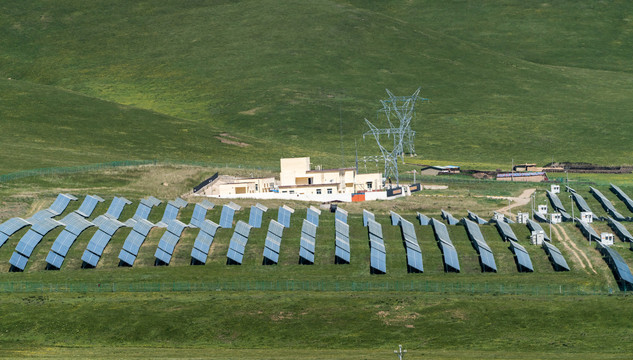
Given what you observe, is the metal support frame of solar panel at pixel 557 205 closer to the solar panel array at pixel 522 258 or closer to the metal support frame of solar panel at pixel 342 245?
the solar panel array at pixel 522 258

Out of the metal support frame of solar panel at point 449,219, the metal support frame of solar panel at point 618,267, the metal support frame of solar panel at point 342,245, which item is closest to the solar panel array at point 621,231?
the metal support frame of solar panel at point 618,267

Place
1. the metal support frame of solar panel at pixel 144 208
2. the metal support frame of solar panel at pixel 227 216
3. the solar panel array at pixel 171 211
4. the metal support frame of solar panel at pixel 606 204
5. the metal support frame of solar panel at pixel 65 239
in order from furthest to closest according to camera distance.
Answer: the metal support frame of solar panel at pixel 606 204 → the metal support frame of solar panel at pixel 144 208 → the solar panel array at pixel 171 211 → the metal support frame of solar panel at pixel 227 216 → the metal support frame of solar panel at pixel 65 239

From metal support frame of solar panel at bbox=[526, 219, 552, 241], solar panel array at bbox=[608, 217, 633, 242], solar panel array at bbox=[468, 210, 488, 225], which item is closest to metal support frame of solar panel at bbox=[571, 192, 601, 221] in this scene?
solar panel array at bbox=[608, 217, 633, 242]

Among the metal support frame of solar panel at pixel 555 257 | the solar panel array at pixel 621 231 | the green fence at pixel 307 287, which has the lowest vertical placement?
the green fence at pixel 307 287

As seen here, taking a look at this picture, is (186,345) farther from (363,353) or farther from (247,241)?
(247,241)

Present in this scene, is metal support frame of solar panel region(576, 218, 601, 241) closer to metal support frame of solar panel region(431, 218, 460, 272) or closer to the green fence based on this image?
metal support frame of solar panel region(431, 218, 460, 272)
